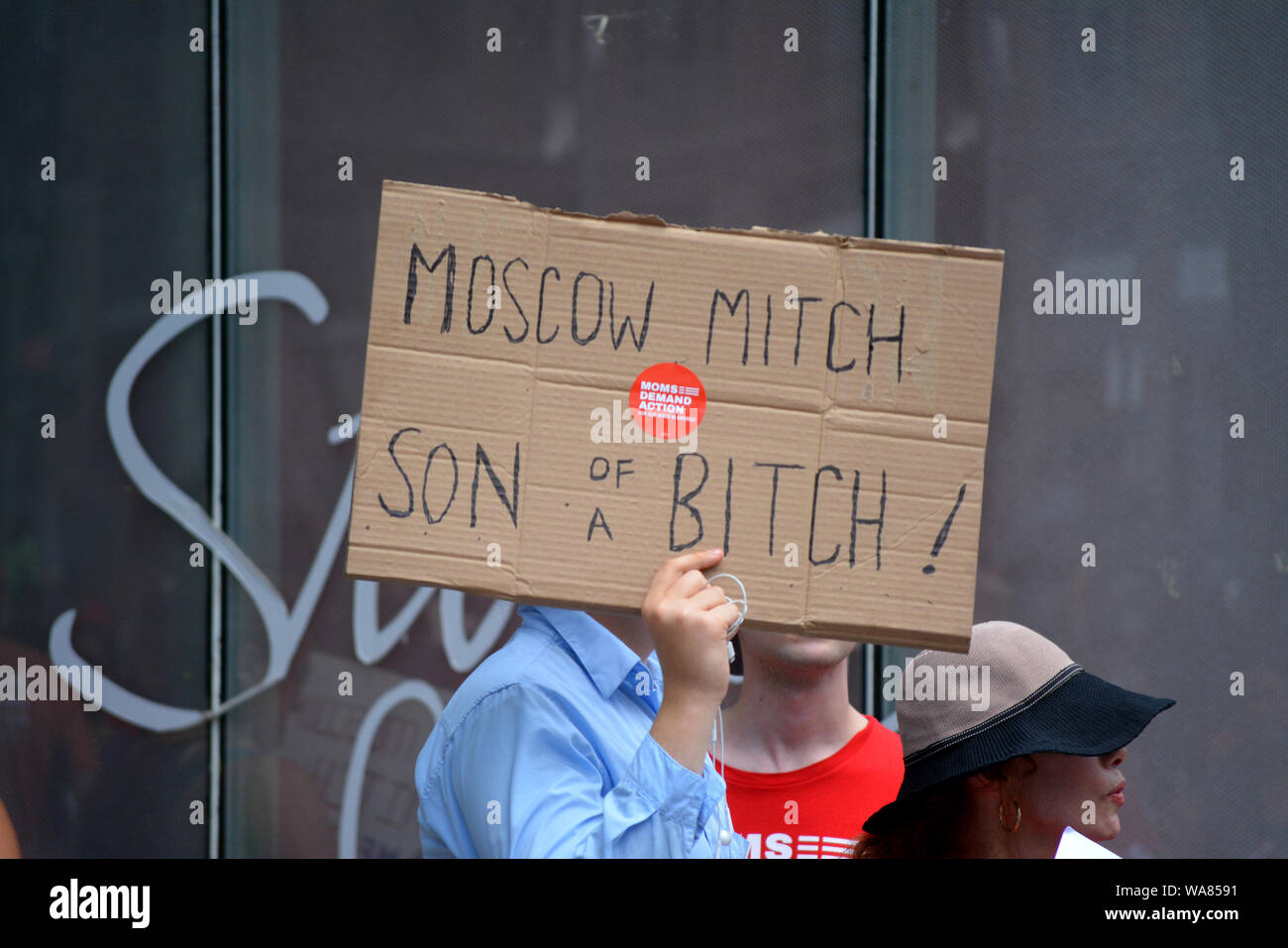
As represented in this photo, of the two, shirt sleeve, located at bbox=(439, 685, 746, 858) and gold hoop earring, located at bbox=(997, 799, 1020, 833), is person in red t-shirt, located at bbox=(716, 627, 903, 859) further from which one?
shirt sleeve, located at bbox=(439, 685, 746, 858)

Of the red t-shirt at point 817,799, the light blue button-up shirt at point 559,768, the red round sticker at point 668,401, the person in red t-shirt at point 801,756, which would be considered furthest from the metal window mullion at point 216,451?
the red round sticker at point 668,401

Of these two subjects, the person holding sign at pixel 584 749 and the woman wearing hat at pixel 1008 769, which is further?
the woman wearing hat at pixel 1008 769

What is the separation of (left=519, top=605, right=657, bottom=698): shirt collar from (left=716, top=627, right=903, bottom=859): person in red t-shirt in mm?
1246

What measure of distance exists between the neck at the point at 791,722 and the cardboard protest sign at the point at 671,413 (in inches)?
62.7

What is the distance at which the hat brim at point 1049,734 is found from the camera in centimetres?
206

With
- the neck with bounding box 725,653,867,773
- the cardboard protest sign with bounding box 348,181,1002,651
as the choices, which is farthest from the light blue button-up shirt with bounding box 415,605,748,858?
the neck with bounding box 725,653,867,773

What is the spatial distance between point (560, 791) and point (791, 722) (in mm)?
1815

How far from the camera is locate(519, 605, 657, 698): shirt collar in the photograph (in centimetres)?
206

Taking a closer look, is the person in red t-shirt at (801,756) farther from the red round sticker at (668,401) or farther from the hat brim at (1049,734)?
the red round sticker at (668,401)

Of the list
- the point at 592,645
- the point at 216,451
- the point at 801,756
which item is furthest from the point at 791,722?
the point at 216,451

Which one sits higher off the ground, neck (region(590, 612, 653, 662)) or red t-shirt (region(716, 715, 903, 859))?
neck (region(590, 612, 653, 662))

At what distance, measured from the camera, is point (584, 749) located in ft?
6.38

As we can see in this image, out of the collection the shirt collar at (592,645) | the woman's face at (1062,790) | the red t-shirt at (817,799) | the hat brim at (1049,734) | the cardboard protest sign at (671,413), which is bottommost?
the red t-shirt at (817,799)

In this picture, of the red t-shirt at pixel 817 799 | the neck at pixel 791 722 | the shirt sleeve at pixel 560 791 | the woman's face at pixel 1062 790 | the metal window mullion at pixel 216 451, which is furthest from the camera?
the metal window mullion at pixel 216 451
